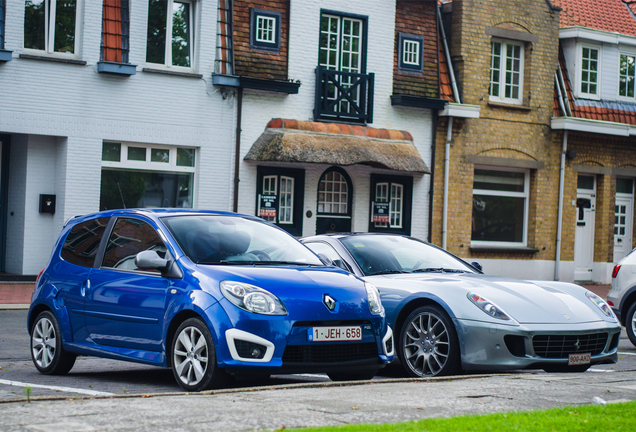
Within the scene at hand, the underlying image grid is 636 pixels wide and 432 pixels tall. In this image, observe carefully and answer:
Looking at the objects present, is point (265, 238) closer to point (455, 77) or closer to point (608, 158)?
point (455, 77)

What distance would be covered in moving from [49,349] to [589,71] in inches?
830

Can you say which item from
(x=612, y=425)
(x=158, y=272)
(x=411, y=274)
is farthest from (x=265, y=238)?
(x=612, y=425)

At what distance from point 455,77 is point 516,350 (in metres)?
16.7

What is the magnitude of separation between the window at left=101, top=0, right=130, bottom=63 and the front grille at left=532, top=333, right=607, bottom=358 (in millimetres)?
13372

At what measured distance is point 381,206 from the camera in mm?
22766

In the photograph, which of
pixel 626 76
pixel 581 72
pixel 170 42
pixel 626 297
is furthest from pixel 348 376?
pixel 626 76

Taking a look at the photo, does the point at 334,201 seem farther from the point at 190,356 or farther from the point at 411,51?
the point at 190,356

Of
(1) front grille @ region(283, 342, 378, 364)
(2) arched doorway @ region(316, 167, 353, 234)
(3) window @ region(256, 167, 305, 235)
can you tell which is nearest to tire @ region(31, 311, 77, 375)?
(1) front grille @ region(283, 342, 378, 364)

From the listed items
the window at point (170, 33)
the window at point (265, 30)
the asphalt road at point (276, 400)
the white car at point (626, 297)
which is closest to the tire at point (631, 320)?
the white car at point (626, 297)

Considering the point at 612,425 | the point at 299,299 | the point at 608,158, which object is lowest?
the point at 612,425

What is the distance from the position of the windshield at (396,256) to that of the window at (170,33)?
36.4 ft

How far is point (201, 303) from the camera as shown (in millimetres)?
7191

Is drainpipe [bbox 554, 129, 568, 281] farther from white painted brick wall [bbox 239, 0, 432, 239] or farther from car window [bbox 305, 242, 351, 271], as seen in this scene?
car window [bbox 305, 242, 351, 271]

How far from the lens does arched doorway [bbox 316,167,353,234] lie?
22.1 m
